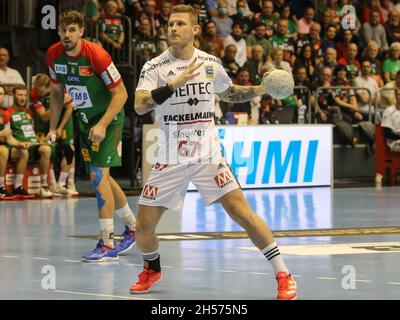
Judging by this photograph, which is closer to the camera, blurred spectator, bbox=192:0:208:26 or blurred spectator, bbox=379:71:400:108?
blurred spectator, bbox=192:0:208:26

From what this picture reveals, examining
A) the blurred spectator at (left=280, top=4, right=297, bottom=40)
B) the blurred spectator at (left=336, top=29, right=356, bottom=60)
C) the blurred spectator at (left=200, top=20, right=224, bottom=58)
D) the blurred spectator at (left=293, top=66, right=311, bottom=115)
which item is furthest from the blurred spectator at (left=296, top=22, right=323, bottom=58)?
the blurred spectator at (left=200, top=20, right=224, bottom=58)

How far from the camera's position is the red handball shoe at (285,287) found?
909 centimetres

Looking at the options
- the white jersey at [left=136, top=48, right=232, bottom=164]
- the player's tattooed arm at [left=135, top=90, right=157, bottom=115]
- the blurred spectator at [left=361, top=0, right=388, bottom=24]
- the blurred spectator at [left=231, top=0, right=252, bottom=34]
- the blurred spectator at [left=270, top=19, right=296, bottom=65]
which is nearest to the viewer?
the player's tattooed arm at [left=135, top=90, right=157, bottom=115]

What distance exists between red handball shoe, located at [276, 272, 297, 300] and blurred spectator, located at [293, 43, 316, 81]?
51.4 ft

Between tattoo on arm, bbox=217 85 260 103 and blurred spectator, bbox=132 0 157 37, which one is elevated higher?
blurred spectator, bbox=132 0 157 37

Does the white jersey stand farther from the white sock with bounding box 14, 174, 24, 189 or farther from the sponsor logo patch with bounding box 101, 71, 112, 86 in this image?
the white sock with bounding box 14, 174, 24, 189

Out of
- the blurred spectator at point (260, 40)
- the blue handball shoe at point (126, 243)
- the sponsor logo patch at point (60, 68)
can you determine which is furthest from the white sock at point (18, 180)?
the sponsor logo patch at point (60, 68)

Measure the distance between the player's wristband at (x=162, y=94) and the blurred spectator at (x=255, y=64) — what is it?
13.8 m

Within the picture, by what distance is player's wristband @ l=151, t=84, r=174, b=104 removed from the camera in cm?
914

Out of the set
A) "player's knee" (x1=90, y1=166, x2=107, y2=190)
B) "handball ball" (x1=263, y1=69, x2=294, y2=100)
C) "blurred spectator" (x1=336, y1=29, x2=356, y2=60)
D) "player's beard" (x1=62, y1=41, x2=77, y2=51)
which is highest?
"blurred spectator" (x1=336, y1=29, x2=356, y2=60)

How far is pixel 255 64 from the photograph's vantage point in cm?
2339

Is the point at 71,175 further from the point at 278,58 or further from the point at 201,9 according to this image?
the point at 201,9
